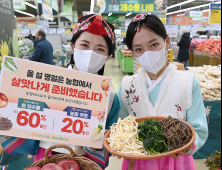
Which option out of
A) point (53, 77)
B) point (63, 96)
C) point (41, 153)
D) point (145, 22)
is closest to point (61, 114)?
point (63, 96)

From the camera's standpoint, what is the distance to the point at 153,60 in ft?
4.56

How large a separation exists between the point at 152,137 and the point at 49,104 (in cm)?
59

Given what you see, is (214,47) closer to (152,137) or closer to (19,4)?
(152,137)

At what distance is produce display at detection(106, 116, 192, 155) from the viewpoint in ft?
3.39

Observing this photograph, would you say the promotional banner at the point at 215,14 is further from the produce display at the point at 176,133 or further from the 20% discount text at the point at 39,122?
the 20% discount text at the point at 39,122

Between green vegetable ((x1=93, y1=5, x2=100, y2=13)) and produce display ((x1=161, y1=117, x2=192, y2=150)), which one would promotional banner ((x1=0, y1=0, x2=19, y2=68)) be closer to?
produce display ((x1=161, y1=117, x2=192, y2=150))

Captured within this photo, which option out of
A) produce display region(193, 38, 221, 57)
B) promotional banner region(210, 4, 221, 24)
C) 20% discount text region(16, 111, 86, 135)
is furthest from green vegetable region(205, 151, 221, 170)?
promotional banner region(210, 4, 221, 24)

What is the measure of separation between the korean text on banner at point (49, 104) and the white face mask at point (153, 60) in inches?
17.5

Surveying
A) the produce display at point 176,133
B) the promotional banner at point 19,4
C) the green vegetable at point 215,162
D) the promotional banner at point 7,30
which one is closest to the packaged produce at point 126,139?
the produce display at point 176,133

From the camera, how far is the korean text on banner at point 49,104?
1.06m

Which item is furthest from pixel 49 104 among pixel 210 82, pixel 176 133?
pixel 210 82

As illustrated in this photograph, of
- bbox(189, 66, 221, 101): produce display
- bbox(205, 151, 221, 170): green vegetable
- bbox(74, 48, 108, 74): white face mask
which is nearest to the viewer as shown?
bbox(74, 48, 108, 74): white face mask

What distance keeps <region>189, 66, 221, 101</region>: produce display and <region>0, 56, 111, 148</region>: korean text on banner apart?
2.42 m

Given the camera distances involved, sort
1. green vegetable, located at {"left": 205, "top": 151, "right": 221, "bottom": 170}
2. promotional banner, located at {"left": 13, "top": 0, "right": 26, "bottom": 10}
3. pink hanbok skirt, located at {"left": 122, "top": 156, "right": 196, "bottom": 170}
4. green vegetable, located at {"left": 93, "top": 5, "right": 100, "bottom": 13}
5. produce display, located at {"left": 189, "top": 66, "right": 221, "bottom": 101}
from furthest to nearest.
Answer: green vegetable, located at {"left": 93, "top": 5, "right": 100, "bottom": 13} → promotional banner, located at {"left": 13, "top": 0, "right": 26, "bottom": 10} → produce display, located at {"left": 189, "top": 66, "right": 221, "bottom": 101} → green vegetable, located at {"left": 205, "top": 151, "right": 221, "bottom": 170} → pink hanbok skirt, located at {"left": 122, "top": 156, "right": 196, "bottom": 170}
